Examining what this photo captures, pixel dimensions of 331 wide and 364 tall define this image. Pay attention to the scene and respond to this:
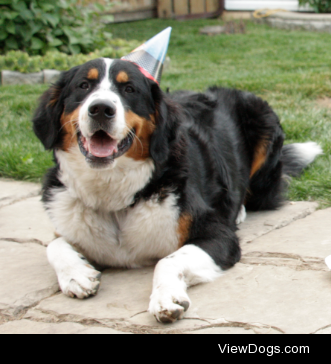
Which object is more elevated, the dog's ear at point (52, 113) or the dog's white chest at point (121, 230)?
the dog's ear at point (52, 113)

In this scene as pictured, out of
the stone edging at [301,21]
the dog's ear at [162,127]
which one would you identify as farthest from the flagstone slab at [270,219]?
the stone edging at [301,21]

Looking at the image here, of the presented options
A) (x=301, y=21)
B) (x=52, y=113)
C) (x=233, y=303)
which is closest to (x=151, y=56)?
(x=52, y=113)

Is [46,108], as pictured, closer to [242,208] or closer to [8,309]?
[8,309]

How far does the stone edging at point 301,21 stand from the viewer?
43.6 feet

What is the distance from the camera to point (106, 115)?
8.87 feet

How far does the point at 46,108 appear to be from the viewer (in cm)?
314

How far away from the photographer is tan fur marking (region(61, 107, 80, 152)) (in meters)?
2.91

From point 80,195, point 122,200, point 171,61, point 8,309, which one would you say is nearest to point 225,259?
point 122,200

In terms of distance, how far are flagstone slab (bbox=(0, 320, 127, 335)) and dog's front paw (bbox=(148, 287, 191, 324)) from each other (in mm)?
188

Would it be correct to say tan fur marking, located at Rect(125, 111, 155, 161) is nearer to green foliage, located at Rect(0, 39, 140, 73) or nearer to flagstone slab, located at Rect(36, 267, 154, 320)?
flagstone slab, located at Rect(36, 267, 154, 320)

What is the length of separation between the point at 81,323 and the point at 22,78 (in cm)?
640

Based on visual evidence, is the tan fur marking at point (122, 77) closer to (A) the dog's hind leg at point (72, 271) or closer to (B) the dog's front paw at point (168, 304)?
(A) the dog's hind leg at point (72, 271)

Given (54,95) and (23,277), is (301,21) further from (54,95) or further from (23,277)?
(23,277)

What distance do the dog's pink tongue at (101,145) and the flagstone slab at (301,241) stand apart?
101 centimetres
